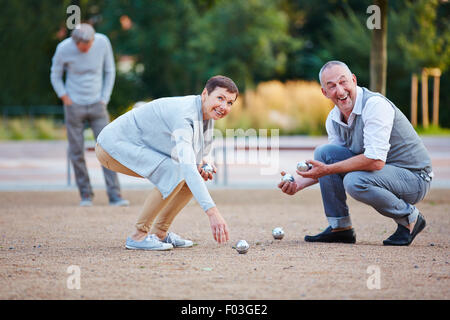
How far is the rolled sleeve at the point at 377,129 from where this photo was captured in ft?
18.2

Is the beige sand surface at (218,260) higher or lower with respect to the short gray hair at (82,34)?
lower

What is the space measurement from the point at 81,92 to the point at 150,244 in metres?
3.98

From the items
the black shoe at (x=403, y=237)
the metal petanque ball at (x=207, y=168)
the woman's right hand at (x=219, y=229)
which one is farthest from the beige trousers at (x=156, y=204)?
the black shoe at (x=403, y=237)

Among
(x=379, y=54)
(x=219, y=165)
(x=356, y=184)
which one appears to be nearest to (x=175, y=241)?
(x=356, y=184)

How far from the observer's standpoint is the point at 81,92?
30.5 ft

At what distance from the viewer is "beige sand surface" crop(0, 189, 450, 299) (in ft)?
14.4

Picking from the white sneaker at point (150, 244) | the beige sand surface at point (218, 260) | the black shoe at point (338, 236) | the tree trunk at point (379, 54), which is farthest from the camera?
the tree trunk at point (379, 54)

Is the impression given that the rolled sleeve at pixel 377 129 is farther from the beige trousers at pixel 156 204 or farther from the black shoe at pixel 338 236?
the beige trousers at pixel 156 204

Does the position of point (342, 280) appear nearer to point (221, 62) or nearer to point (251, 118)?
point (251, 118)

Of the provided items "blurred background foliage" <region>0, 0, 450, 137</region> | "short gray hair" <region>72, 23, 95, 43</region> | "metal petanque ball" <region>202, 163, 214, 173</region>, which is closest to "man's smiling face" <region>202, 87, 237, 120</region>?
"metal petanque ball" <region>202, 163, 214, 173</region>

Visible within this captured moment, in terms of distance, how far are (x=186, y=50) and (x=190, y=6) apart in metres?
2.16

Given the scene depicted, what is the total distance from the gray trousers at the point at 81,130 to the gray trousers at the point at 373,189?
155 inches

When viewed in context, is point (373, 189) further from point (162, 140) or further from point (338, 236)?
point (162, 140)
